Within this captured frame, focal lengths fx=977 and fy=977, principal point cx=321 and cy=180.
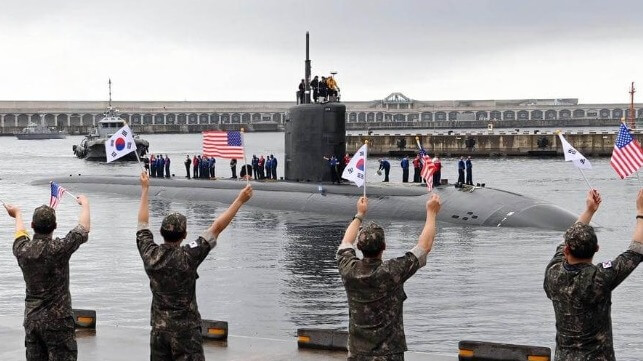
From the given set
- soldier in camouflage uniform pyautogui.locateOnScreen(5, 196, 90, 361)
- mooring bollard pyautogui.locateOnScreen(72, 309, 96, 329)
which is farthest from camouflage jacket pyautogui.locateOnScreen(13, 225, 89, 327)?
mooring bollard pyautogui.locateOnScreen(72, 309, 96, 329)

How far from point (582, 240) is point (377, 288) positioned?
1.34 meters

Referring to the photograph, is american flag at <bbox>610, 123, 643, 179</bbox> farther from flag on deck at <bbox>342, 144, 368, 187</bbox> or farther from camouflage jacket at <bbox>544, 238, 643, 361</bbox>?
camouflage jacket at <bbox>544, 238, 643, 361</bbox>

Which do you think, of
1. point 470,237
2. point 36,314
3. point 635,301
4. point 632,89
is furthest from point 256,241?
point 632,89

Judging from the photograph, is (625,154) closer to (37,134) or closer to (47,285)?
(47,285)

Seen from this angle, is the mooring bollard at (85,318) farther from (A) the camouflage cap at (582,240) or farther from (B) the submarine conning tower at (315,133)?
(B) the submarine conning tower at (315,133)

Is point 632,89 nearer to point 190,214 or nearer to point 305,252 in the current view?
point 190,214

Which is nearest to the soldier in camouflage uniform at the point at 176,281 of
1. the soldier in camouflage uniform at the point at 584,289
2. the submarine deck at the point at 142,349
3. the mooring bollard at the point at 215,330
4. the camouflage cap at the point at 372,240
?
the camouflage cap at the point at 372,240

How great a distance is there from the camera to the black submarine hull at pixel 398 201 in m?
25.7

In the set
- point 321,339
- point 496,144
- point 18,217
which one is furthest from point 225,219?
point 496,144

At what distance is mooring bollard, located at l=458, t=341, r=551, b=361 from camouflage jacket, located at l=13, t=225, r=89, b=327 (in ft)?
13.3

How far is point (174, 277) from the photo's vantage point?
7.05 m

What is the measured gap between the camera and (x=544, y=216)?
83.9 ft

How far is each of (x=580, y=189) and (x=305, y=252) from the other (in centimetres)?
2643

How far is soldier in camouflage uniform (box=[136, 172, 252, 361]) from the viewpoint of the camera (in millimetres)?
7004
